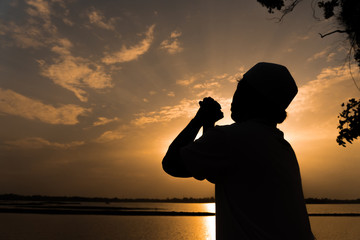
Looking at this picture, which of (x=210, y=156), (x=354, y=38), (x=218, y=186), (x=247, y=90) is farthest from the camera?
(x=354, y=38)

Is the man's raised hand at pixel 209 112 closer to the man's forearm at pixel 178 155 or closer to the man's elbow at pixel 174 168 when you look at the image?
the man's forearm at pixel 178 155

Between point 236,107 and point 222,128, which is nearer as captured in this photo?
point 222,128

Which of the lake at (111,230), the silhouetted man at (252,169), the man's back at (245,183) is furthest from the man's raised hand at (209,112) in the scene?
the lake at (111,230)

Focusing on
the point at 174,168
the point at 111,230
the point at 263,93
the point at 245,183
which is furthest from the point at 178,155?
the point at 111,230

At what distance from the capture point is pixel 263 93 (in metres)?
1.39

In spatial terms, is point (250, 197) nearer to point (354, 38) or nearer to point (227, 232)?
point (227, 232)

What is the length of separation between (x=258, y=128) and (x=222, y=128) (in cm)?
19

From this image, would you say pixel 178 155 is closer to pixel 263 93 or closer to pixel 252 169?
pixel 252 169

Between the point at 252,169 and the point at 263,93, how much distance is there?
1.21 feet

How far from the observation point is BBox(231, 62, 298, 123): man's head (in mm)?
1392

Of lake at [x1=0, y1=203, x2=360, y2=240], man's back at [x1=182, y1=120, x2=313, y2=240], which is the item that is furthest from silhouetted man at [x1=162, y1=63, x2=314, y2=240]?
lake at [x1=0, y1=203, x2=360, y2=240]

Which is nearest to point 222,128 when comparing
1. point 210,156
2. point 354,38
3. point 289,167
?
point 210,156

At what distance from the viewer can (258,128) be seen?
4.36ft

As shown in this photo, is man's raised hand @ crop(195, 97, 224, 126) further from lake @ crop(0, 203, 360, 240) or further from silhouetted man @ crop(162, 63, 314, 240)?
lake @ crop(0, 203, 360, 240)
